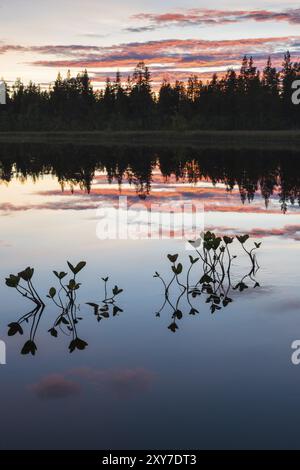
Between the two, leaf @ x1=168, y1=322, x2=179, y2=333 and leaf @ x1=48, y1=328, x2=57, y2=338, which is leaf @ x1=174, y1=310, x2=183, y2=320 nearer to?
leaf @ x1=168, y1=322, x2=179, y2=333

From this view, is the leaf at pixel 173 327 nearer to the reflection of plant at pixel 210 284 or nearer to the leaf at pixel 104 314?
the reflection of plant at pixel 210 284

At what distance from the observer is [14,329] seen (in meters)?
12.2

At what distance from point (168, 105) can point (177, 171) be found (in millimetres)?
92509

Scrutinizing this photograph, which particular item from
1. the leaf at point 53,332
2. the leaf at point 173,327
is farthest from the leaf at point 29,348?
the leaf at point 173,327

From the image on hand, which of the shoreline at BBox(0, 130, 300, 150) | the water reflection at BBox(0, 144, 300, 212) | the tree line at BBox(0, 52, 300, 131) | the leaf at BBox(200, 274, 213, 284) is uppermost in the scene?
the tree line at BBox(0, 52, 300, 131)

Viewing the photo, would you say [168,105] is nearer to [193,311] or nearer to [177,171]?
[177,171]

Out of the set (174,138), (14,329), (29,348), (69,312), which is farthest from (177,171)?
(174,138)

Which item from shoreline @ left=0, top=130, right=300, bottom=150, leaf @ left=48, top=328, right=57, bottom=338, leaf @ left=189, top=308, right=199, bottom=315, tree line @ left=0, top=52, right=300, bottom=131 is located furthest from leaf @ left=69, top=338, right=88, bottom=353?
tree line @ left=0, top=52, right=300, bottom=131

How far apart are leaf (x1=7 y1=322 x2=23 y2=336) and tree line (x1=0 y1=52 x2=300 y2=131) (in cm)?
10964

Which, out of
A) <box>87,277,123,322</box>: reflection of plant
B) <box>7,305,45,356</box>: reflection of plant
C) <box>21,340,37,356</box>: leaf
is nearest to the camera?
<box>21,340,37,356</box>: leaf

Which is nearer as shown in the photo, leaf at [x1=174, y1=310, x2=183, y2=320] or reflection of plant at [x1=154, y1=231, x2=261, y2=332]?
leaf at [x1=174, y1=310, x2=183, y2=320]

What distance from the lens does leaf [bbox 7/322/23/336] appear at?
12.0 m
